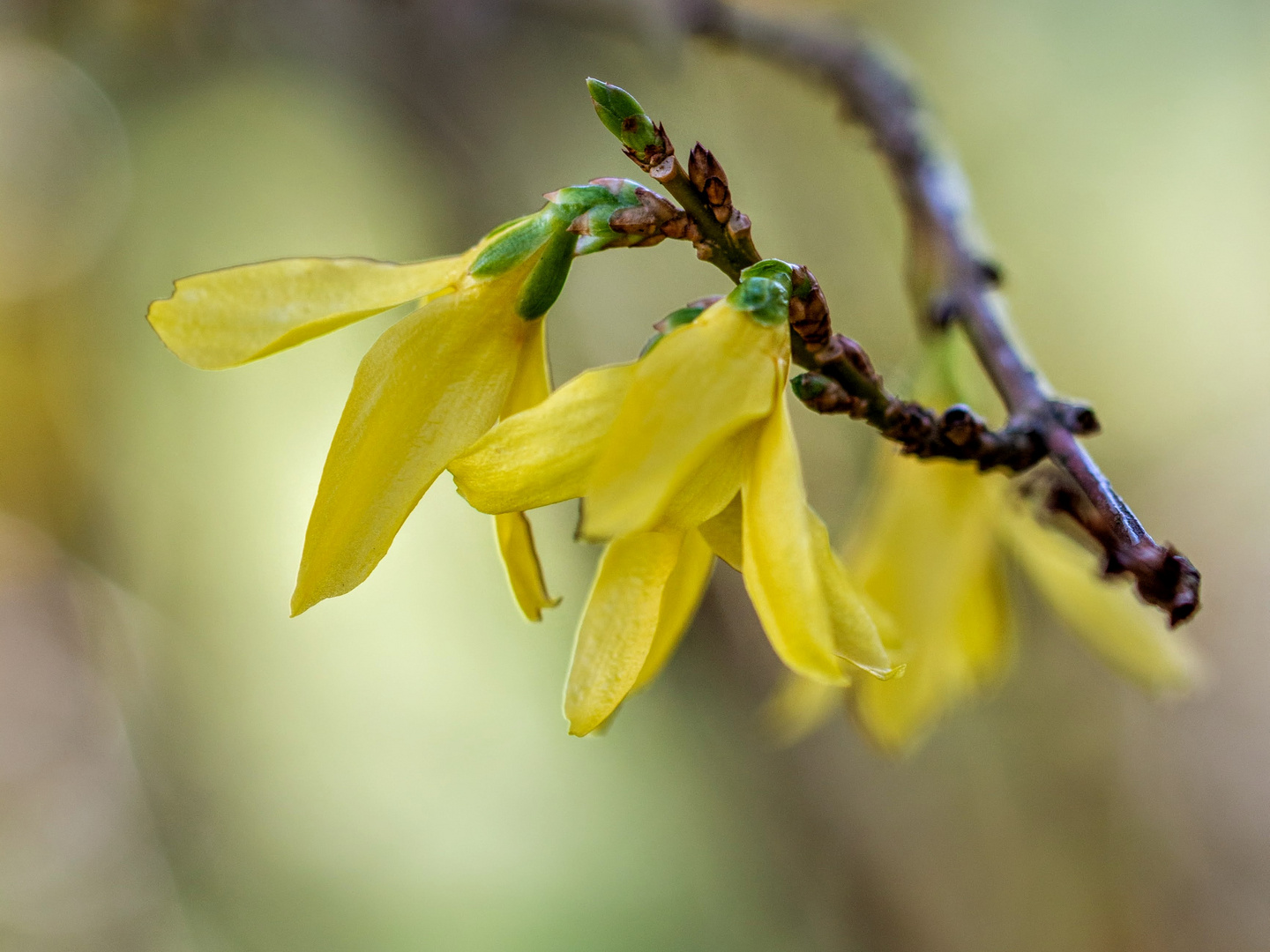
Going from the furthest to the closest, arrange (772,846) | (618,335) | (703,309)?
(772,846) < (618,335) < (703,309)

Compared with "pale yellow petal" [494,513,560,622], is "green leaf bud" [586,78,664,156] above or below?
above

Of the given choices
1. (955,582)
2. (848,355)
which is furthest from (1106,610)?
(848,355)

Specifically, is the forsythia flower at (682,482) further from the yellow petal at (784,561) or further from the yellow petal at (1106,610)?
the yellow petal at (1106,610)

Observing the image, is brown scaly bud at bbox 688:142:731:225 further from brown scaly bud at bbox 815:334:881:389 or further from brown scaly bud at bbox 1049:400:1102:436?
brown scaly bud at bbox 1049:400:1102:436

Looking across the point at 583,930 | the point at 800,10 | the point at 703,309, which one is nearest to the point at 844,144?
the point at 800,10

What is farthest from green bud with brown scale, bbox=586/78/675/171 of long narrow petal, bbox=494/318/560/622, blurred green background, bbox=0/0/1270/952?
blurred green background, bbox=0/0/1270/952

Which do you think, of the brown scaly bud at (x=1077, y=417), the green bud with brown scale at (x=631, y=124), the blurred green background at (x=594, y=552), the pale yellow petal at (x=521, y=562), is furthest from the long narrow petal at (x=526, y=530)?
the blurred green background at (x=594, y=552)

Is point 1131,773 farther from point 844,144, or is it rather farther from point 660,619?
point 660,619
